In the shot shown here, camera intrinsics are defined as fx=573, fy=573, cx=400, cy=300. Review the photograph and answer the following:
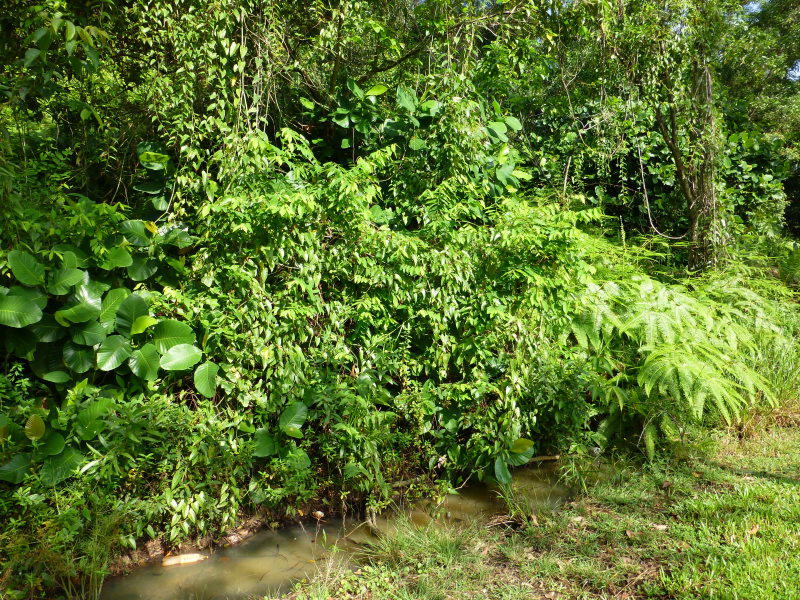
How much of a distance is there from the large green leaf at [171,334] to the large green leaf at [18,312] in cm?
65

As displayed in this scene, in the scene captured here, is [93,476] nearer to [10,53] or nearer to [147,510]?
[147,510]

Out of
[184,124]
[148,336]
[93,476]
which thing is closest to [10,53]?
[184,124]

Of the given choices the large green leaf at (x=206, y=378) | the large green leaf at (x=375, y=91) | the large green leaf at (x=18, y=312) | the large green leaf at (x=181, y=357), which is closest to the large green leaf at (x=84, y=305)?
the large green leaf at (x=18, y=312)

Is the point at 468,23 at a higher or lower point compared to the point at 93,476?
higher

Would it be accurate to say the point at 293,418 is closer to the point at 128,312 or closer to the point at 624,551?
the point at 128,312

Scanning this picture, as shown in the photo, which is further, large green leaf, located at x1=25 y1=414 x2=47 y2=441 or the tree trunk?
the tree trunk

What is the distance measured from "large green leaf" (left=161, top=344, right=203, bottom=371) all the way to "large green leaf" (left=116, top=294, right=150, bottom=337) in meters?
0.28

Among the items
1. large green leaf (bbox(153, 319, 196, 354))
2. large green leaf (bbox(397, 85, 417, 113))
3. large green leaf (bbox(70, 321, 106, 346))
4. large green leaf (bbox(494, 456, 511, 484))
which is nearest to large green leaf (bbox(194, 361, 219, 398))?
large green leaf (bbox(153, 319, 196, 354))

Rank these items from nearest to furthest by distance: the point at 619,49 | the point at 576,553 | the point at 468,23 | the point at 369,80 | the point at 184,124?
the point at 576,553
the point at 184,124
the point at 468,23
the point at 369,80
the point at 619,49

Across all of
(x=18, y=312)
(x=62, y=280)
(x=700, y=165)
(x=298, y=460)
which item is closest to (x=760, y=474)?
(x=298, y=460)

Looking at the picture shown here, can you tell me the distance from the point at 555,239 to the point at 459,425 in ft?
5.08

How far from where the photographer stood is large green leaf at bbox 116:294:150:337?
3602 mm

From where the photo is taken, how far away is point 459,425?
4.21 meters

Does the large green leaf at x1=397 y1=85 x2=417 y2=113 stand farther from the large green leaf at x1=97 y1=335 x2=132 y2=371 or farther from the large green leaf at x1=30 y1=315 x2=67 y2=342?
the large green leaf at x1=30 y1=315 x2=67 y2=342
